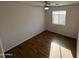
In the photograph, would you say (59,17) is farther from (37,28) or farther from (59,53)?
(59,53)

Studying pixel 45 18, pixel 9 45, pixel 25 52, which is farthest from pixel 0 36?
pixel 45 18

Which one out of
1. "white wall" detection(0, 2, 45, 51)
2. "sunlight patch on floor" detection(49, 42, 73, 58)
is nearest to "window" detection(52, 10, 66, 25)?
"white wall" detection(0, 2, 45, 51)

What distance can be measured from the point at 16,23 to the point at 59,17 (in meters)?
3.15

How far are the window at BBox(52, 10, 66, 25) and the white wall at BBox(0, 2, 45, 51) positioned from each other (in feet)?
4.13

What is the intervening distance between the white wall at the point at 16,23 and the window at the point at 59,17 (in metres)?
1.26

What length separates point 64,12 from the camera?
4.90 meters

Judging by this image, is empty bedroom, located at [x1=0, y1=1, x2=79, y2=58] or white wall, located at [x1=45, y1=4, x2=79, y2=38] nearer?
empty bedroom, located at [x1=0, y1=1, x2=79, y2=58]

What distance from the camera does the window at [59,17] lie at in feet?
16.5

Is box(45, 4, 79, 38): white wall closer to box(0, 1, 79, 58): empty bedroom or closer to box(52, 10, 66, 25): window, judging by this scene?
box(0, 1, 79, 58): empty bedroom

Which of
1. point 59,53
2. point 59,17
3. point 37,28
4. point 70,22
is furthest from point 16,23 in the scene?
point 70,22

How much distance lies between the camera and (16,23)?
3.69 metres

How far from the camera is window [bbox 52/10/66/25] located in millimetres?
5027

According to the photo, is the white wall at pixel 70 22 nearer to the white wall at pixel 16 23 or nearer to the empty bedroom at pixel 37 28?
the empty bedroom at pixel 37 28

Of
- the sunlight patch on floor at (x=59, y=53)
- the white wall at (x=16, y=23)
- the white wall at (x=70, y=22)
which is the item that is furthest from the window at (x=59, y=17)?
the sunlight patch on floor at (x=59, y=53)
